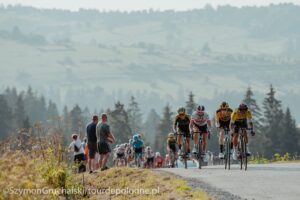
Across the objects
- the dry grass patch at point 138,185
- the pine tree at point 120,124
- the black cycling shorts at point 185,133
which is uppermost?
the pine tree at point 120,124

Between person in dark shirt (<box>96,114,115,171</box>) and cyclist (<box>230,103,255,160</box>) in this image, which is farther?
person in dark shirt (<box>96,114,115,171</box>)

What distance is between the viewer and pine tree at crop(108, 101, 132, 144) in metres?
95.9

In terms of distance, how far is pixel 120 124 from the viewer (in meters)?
95.9

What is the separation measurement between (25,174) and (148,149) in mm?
20944

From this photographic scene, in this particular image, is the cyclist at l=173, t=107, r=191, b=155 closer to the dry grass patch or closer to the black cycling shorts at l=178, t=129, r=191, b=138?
the black cycling shorts at l=178, t=129, r=191, b=138

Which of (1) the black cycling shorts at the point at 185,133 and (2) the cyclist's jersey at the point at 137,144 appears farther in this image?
(2) the cyclist's jersey at the point at 137,144

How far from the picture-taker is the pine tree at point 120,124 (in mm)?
95875

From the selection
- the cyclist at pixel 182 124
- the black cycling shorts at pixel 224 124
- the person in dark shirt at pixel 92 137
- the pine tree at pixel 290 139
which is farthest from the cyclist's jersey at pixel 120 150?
the pine tree at pixel 290 139

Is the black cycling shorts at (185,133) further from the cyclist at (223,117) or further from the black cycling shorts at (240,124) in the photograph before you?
the black cycling shorts at (240,124)

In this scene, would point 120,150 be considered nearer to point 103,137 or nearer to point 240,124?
point 103,137

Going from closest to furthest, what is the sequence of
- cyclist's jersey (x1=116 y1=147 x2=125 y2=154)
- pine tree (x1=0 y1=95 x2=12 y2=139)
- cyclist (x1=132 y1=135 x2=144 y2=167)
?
cyclist (x1=132 y1=135 x2=144 y2=167) < cyclist's jersey (x1=116 y1=147 x2=125 y2=154) < pine tree (x1=0 y1=95 x2=12 y2=139)

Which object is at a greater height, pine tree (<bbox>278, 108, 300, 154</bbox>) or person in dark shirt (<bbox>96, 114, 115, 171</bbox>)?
pine tree (<bbox>278, 108, 300, 154</bbox>)

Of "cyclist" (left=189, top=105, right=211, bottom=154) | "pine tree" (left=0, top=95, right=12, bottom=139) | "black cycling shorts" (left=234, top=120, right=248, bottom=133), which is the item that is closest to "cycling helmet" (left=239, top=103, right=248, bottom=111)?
"black cycling shorts" (left=234, top=120, right=248, bottom=133)

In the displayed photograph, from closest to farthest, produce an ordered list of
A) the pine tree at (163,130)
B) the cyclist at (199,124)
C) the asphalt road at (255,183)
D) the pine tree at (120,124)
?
1. the asphalt road at (255,183)
2. the cyclist at (199,124)
3. the pine tree at (120,124)
4. the pine tree at (163,130)
